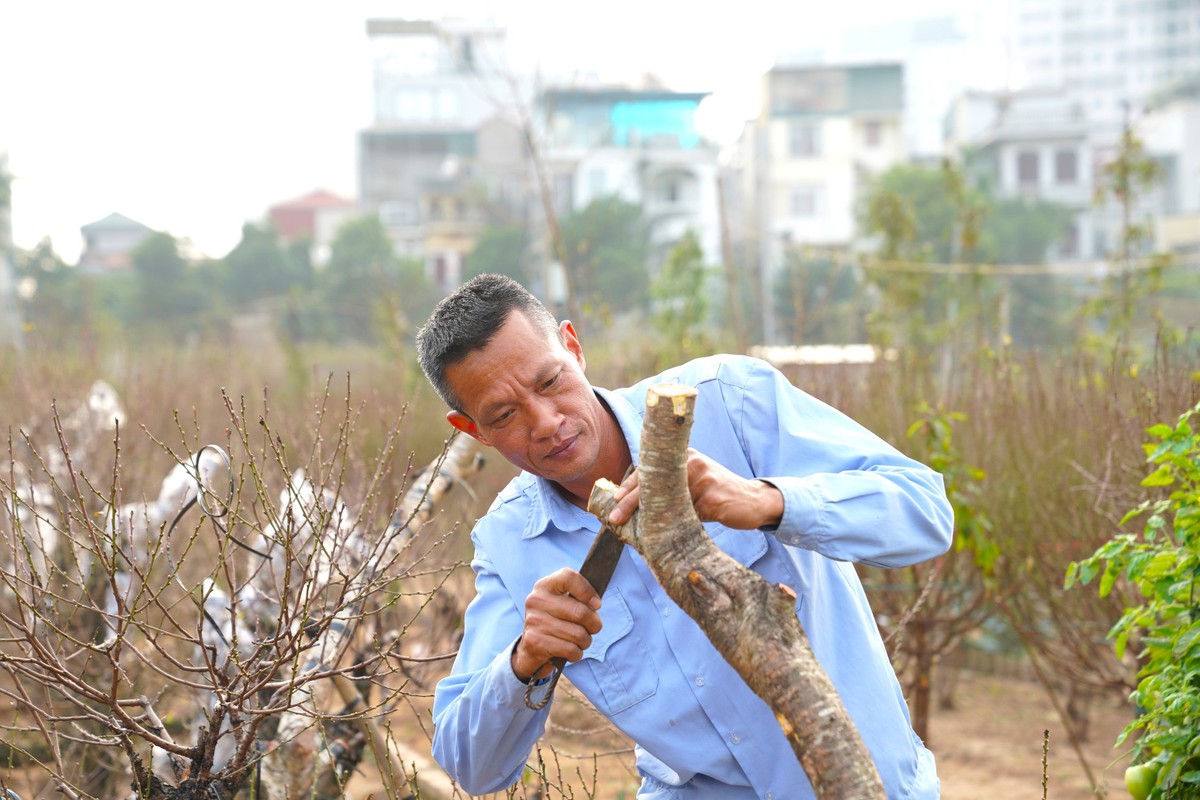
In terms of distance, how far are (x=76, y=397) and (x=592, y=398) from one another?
7545 millimetres

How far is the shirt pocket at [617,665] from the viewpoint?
6.83 feet

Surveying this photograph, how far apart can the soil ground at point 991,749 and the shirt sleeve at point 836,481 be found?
304cm

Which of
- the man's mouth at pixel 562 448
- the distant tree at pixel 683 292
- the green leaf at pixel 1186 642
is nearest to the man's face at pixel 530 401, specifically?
the man's mouth at pixel 562 448

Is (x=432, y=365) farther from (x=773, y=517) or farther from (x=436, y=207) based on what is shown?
(x=436, y=207)

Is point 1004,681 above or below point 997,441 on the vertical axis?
below

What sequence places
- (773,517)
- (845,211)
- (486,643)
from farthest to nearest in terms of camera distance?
(845,211) → (486,643) → (773,517)

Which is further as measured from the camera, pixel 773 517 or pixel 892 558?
pixel 892 558

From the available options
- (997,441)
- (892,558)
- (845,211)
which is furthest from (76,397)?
(845,211)

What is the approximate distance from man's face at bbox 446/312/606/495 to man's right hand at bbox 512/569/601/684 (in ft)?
1.00

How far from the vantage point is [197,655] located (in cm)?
497

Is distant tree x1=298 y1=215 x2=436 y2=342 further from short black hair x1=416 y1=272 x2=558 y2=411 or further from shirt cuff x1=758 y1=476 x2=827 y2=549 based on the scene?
shirt cuff x1=758 y1=476 x2=827 y2=549

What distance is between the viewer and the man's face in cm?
210

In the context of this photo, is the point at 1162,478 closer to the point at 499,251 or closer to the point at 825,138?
the point at 499,251

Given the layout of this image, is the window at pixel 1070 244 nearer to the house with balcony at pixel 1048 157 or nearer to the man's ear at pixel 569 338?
the house with balcony at pixel 1048 157
